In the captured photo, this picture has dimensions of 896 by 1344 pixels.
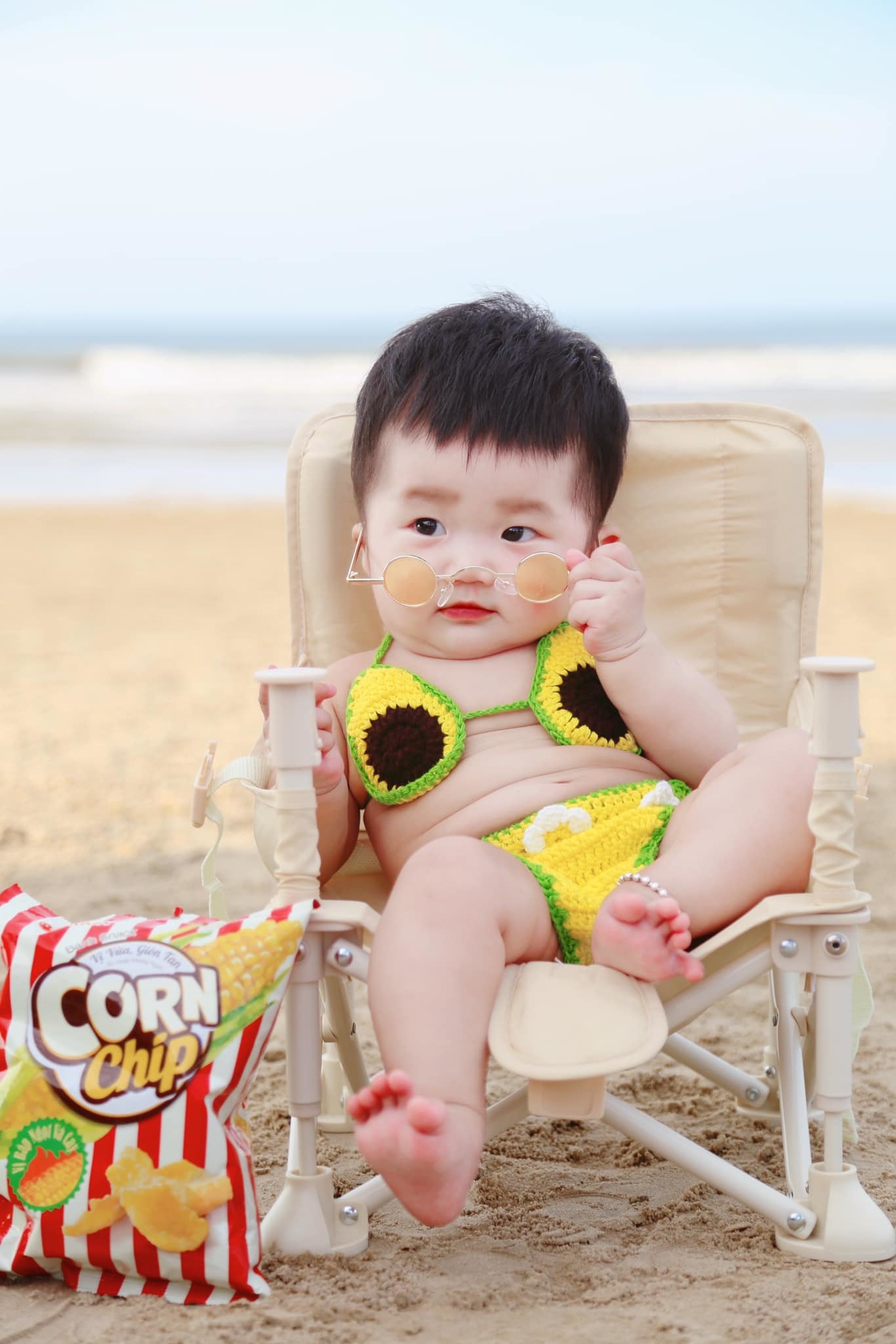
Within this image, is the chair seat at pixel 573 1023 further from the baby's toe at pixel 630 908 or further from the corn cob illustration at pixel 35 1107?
the corn cob illustration at pixel 35 1107

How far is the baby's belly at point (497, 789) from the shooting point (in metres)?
2.09

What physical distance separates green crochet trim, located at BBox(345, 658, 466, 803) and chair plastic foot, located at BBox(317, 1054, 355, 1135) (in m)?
0.53

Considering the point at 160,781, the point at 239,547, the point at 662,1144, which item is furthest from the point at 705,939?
the point at 239,547

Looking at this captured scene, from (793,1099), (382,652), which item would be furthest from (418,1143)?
(382,652)

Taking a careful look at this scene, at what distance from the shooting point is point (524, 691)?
7.36 ft

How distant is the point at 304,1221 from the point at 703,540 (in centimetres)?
133

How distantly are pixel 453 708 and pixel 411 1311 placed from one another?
85 cm

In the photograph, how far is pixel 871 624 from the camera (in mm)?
6512

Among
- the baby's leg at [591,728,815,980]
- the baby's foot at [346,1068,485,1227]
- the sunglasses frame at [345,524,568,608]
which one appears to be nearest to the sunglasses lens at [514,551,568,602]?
the sunglasses frame at [345,524,568,608]

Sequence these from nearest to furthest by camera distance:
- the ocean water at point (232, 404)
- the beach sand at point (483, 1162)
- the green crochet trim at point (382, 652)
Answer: the beach sand at point (483, 1162) < the green crochet trim at point (382, 652) < the ocean water at point (232, 404)

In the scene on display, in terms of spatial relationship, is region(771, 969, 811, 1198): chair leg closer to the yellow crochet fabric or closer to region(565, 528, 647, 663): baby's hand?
the yellow crochet fabric

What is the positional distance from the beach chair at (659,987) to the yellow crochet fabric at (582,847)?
131 mm

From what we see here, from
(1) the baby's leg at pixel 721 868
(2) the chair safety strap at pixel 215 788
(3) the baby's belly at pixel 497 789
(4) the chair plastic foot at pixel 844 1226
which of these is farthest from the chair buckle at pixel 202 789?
(4) the chair plastic foot at pixel 844 1226

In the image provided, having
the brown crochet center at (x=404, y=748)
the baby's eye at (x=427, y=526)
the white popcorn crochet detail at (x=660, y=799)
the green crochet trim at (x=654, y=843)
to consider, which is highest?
the baby's eye at (x=427, y=526)
